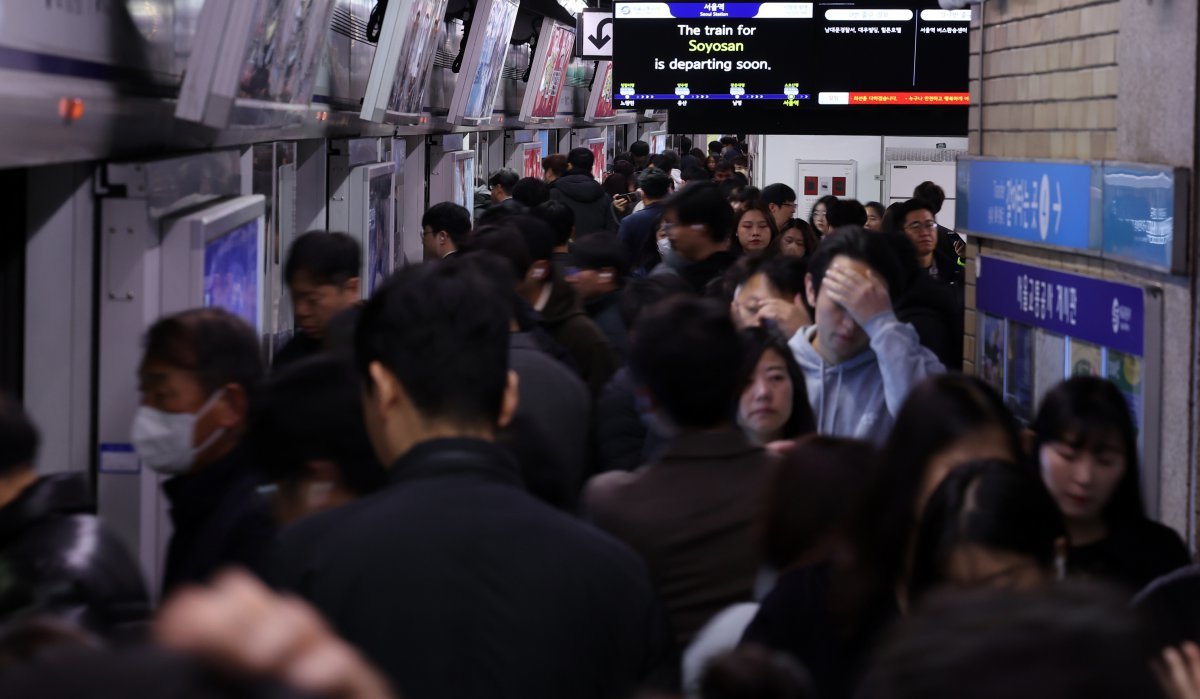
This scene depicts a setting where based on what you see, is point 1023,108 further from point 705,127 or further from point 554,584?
point 705,127

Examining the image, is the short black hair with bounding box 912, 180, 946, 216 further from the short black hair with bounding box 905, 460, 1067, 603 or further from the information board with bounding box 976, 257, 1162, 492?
the short black hair with bounding box 905, 460, 1067, 603

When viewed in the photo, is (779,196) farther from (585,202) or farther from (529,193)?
(585,202)

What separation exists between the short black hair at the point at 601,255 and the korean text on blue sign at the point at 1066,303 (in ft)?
4.56

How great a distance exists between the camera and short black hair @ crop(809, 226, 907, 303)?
4461 mm

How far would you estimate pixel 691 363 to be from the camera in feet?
9.41

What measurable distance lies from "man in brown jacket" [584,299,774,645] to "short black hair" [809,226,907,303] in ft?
5.12

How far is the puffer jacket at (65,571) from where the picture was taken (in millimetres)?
2070

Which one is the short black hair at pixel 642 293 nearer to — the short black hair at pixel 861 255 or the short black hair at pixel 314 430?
the short black hair at pixel 861 255

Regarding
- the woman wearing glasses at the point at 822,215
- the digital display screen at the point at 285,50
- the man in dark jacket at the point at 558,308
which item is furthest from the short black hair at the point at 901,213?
the man in dark jacket at the point at 558,308

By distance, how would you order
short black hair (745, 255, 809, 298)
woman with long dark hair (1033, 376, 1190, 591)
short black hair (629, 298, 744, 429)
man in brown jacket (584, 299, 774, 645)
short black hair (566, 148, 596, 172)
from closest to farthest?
man in brown jacket (584, 299, 774, 645) < short black hair (629, 298, 744, 429) < woman with long dark hair (1033, 376, 1190, 591) < short black hair (745, 255, 809, 298) < short black hair (566, 148, 596, 172)

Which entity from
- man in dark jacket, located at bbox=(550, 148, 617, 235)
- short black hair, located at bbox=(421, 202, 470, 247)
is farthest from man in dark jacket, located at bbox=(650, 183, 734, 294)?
man in dark jacket, located at bbox=(550, 148, 617, 235)

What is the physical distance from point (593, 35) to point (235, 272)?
1213cm

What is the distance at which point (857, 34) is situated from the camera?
1056 centimetres

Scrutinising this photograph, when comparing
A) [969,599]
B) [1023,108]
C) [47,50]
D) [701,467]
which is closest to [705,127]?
[1023,108]
